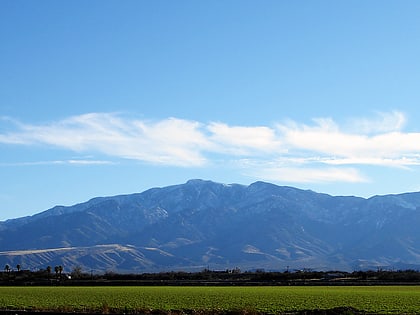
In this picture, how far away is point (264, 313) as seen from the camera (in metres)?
51.5

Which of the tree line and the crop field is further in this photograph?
the tree line

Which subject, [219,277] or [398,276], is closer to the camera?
[398,276]

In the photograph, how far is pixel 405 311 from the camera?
53.8 meters

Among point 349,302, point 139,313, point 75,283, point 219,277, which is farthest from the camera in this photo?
point 219,277

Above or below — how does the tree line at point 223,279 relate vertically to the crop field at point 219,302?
above

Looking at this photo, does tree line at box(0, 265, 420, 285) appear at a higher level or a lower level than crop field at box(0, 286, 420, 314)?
higher

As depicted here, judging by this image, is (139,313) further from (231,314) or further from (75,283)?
(75,283)

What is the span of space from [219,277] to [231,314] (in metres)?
125

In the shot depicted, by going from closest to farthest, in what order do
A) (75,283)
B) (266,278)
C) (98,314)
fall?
(98,314)
(75,283)
(266,278)

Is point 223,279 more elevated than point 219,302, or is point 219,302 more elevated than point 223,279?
point 223,279

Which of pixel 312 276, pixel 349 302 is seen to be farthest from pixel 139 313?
pixel 312 276

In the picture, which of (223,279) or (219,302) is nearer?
(219,302)

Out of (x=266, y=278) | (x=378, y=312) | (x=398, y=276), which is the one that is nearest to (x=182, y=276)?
(x=266, y=278)

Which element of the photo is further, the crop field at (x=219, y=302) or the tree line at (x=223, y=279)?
the tree line at (x=223, y=279)
